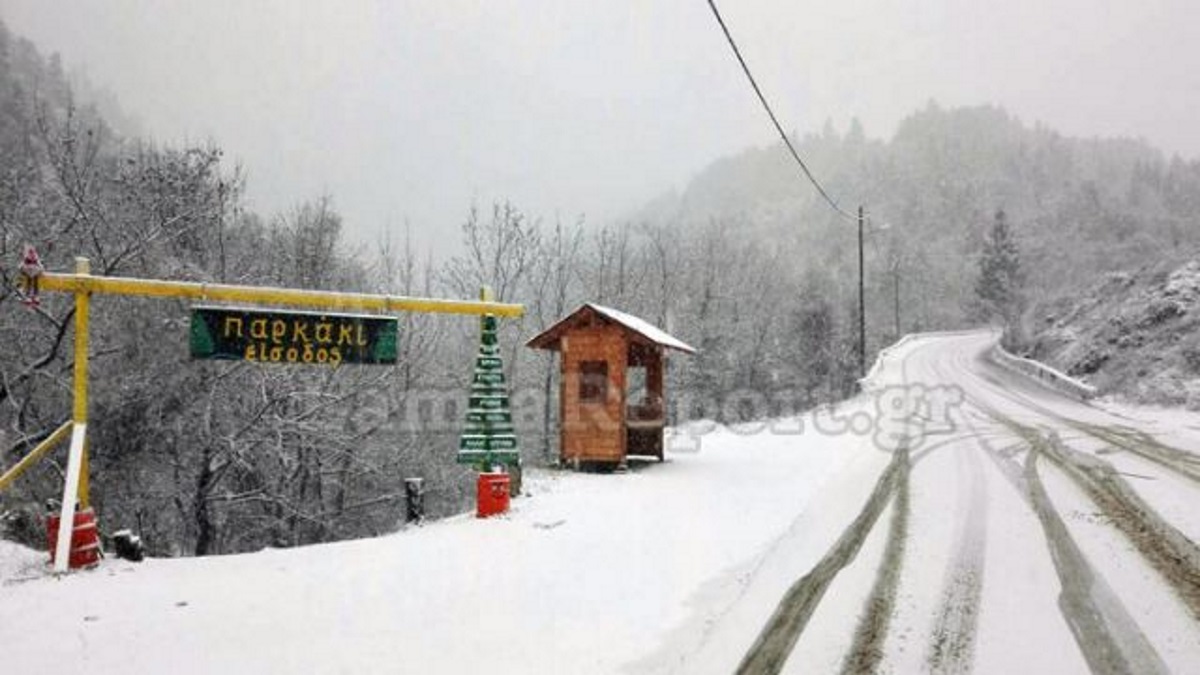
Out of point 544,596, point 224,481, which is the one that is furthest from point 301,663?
point 224,481

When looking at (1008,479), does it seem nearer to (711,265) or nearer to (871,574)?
(871,574)

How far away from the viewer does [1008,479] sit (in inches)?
470

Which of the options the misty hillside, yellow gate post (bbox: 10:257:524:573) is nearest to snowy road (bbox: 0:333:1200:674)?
yellow gate post (bbox: 10:257:524:573)

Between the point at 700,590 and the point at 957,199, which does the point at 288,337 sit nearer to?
the point at 700,590

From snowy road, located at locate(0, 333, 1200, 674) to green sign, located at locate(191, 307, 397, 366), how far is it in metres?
2.31

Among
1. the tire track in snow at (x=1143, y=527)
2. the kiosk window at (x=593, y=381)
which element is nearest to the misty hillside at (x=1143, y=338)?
the tire track in snow at (x=1143, y=527)

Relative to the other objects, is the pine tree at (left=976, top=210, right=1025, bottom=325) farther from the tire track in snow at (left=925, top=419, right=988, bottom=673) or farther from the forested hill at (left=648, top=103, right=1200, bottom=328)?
the tire track in snow at (left=925, top=419, right=988, bottom=673)

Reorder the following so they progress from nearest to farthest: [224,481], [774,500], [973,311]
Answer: [774,500]
[224,481]
[973,311]

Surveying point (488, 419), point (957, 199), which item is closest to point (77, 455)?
point (488, 419)

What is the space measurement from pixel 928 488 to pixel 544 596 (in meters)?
7.53

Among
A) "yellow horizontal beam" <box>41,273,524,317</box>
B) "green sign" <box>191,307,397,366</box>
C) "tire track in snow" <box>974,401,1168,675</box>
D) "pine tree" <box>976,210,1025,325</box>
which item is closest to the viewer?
"tire track in snow" <box>974,401,1168,675</box>

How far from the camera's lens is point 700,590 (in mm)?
6758

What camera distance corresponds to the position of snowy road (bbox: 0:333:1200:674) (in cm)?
527

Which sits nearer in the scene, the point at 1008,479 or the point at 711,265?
the point at 1008,479
